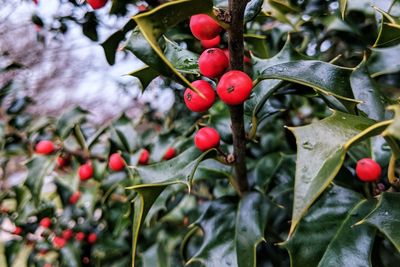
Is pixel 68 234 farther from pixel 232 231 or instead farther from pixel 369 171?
pixel 369 171

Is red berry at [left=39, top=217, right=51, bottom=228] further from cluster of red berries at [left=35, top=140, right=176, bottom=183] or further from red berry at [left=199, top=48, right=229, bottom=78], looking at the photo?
red berry at [left=199, top=48, right=229, bottom=78]

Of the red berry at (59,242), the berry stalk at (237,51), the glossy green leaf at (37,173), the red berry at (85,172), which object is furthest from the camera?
the red berry at (59,242)

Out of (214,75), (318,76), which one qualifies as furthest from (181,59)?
(318,76)

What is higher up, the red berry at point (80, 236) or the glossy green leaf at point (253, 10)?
the glossy green leaf at point (253, 10)

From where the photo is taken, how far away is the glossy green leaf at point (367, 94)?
671 mm

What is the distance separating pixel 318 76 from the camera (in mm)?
617

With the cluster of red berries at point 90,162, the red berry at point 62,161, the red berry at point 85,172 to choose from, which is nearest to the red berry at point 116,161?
→ the cluster of red berries at point 90,162

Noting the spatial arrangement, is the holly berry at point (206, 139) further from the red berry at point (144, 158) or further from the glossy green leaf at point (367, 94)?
the red berry at point (144, 158)

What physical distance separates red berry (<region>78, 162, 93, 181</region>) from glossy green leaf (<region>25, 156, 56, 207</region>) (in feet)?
0.34

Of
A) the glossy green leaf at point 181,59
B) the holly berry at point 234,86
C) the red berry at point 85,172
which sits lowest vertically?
the red berry at point 85,172

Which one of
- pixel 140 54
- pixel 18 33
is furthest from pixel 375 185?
pixel 18 33

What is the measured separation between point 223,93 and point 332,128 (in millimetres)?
172

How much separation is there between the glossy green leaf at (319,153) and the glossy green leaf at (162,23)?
6.4 inches

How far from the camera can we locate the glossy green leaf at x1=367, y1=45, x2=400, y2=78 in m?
0.81
